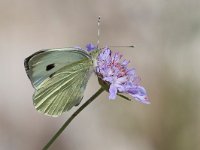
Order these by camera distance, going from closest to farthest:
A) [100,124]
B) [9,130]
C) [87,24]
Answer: [9,130]
[100,124]
[87,24]

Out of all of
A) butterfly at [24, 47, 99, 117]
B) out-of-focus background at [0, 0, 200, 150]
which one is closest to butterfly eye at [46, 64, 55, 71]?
butterfly at [24, 47, 99, 117]

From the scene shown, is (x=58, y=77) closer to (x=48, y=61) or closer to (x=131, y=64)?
(x=48, y=61)

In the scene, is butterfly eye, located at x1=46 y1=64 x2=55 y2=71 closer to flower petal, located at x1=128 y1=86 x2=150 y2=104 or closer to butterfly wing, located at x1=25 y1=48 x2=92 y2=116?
butterfly wing, located at x1=25 y1=48 x2=92 y2=116

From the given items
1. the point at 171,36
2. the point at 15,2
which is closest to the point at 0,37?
the point at 15,2

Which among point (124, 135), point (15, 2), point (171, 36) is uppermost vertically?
point (15, 2)

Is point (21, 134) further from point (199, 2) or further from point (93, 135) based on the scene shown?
point (199, 2)

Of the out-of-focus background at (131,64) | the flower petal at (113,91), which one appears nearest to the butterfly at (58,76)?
the flower petal at (113,91)
